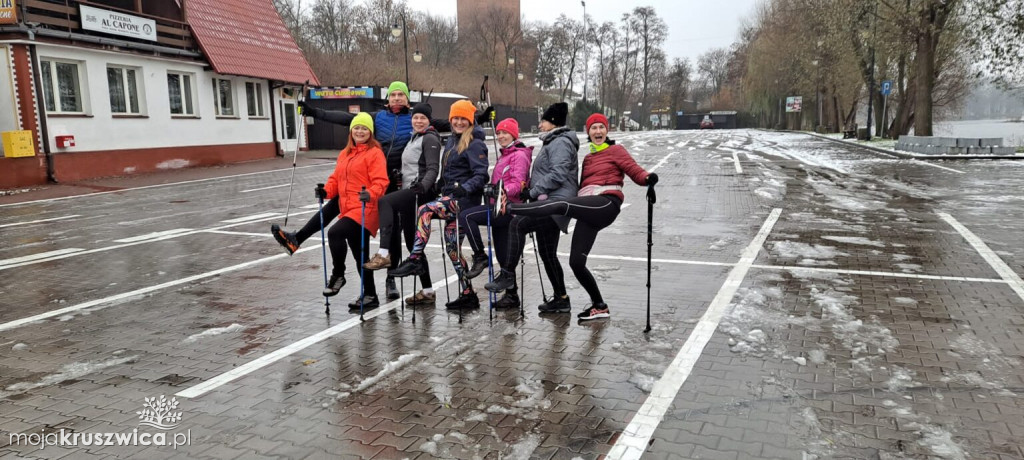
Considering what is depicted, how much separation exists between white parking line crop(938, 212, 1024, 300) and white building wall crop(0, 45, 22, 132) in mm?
23524

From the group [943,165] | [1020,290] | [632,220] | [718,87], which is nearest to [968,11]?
[943,165]

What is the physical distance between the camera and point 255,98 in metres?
31.2

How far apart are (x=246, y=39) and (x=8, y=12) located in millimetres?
11416

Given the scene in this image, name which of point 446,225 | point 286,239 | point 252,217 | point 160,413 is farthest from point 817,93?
point 160,413

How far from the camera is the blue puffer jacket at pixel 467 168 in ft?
20.6

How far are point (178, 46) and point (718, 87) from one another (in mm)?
97670

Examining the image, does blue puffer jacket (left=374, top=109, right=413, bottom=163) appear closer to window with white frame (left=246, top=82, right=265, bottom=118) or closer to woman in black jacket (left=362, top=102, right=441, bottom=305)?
woman in black jacket (left=362, top=102, right=441, bottom=305)

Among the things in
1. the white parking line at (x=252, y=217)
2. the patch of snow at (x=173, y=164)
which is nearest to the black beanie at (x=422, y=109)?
the white parking line at (x=252, y=217)

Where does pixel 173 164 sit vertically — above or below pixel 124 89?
below

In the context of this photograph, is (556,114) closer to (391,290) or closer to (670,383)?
(391,290)

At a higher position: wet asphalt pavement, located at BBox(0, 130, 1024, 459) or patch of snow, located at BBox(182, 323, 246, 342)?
patch of snow, located at BBox(182, 323, 246, 342)

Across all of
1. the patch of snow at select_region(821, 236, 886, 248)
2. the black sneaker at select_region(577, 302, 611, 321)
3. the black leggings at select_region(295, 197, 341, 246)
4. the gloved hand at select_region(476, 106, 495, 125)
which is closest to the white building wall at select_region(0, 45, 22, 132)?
the black leggings at select_region(295, 197, 341, 246)

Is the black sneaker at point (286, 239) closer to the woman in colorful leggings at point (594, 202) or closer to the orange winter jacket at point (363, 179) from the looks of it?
the orange winter jacket at point (363, 179)

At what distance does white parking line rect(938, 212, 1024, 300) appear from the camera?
7273 mm
